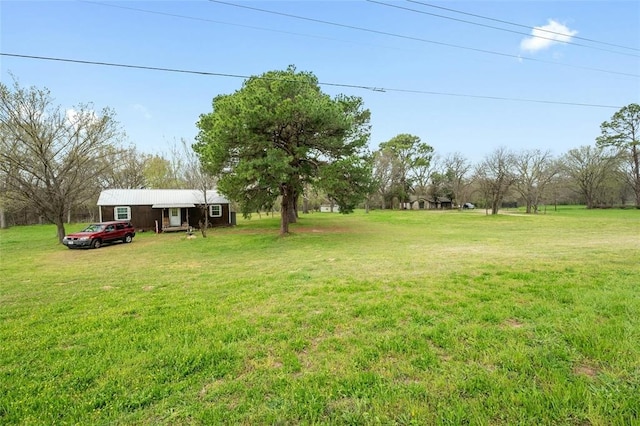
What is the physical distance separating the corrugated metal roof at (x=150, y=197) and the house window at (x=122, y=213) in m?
0.32

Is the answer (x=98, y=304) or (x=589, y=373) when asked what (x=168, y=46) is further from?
(x=589, y=373)

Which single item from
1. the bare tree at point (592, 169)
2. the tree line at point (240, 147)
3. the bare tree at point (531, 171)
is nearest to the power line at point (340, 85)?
the tree line at point (240, 147)

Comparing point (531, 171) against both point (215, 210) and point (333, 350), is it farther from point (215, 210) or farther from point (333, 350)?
point (333, 350)

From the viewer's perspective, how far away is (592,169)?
42875mm

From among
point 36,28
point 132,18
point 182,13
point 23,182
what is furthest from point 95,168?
point 182,13

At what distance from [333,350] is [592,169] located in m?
58.4

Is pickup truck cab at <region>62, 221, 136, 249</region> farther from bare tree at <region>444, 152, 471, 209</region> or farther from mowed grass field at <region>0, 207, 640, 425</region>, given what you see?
bare tree at <region>444, 152, 471, 209</region>

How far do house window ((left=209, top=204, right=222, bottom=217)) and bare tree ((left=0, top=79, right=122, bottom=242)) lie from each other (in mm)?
8980

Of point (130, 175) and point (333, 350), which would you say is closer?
point (333, 350)

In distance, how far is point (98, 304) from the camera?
4973 millimetres

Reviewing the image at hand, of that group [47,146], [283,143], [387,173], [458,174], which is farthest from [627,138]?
[47,146]

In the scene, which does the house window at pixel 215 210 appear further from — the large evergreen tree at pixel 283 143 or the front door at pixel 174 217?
the large evergreen tree at pixel 283 143

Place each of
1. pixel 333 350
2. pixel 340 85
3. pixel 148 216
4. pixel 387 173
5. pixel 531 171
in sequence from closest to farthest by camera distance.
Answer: pixel 333 350 → pixel 340 85 → pixel 148 216 → pixel 531 171 → pixel 387 173

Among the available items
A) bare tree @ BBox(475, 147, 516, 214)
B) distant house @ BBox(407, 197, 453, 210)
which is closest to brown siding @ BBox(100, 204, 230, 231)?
bare tree @ BBox(475, 147, 516, 214)
